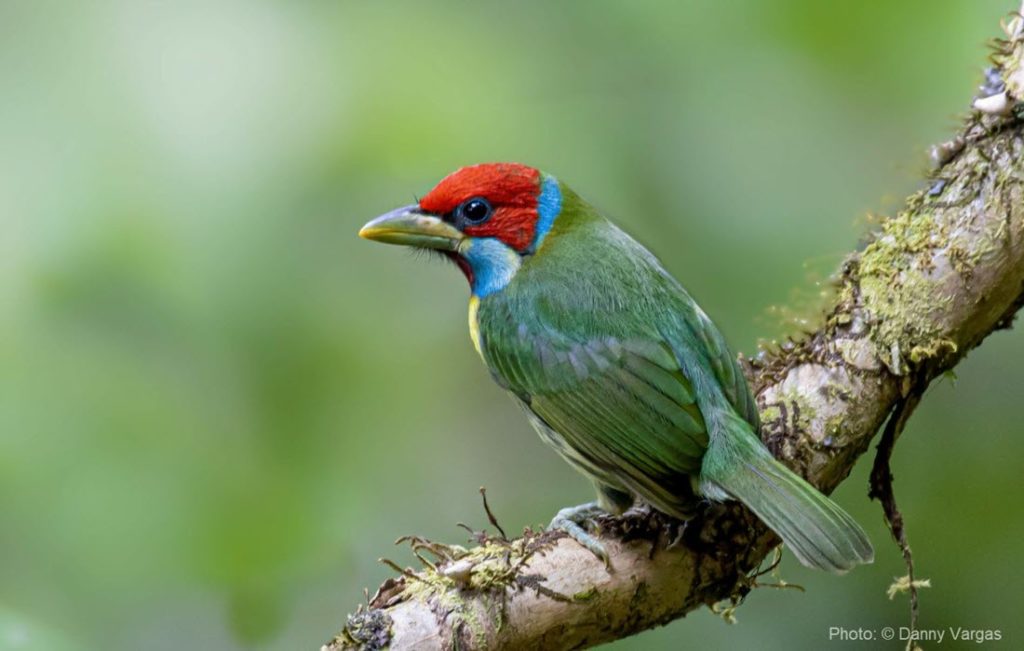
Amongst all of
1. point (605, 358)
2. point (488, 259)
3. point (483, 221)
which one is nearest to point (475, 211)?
point (483, 221)

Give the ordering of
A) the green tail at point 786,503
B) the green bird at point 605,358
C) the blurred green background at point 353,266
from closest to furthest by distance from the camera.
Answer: the green tail at point 786,503
the green bird at point 605,358
the blurred green background at point 353,266

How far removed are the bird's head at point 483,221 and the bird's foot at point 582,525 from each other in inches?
28.4

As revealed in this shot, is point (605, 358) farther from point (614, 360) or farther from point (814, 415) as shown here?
point (814, 415)

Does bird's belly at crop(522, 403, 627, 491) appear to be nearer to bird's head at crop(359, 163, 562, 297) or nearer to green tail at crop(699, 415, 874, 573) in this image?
green tail at crop(699, 415, 874, 573)

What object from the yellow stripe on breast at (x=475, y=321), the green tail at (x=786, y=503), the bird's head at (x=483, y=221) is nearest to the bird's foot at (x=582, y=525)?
the green tail at (x=786, y=503)

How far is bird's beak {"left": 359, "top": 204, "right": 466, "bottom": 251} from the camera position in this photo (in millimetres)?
3328

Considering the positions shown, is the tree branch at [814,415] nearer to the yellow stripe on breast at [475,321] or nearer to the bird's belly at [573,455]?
the bird's belly at [573,455]

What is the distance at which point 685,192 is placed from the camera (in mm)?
3883

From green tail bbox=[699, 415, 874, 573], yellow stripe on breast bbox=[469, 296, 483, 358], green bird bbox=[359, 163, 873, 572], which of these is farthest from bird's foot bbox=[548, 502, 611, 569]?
yellow stripe on breast bbox=[469, 296, 483, 358]

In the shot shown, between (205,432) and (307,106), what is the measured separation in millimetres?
1002

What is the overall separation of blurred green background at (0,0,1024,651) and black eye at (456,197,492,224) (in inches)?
10.7

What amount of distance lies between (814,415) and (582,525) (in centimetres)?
62

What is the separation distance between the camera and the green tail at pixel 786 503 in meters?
2.56

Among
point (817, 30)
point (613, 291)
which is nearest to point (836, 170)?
point (817, 30)
